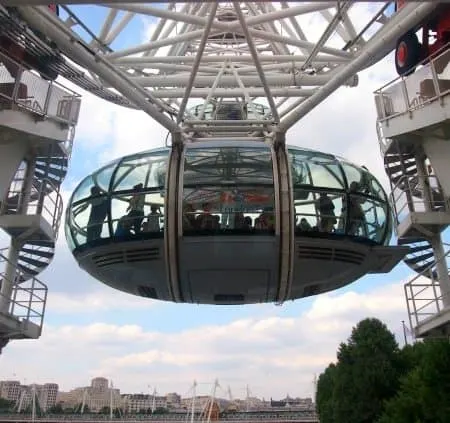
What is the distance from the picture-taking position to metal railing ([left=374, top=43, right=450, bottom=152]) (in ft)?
69.0

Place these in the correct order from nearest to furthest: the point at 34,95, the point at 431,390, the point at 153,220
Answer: the point at 153,220 → the point at 431,390 → the point at 34,95

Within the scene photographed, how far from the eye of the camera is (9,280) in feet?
72.1

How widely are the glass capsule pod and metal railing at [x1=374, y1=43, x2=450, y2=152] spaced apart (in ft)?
21.7

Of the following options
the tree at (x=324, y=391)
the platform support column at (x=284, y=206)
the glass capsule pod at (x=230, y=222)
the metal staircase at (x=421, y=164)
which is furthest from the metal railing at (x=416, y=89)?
the tree at (x=324, y=391)

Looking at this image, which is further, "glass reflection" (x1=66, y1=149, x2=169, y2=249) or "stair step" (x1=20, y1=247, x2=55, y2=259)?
"stair step" (x1=20, y1=247, x2=55, y2=259)

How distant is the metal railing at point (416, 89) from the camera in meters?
21.0

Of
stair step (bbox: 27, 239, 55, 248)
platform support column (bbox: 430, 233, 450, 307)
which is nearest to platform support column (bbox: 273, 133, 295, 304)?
platform support column (bbox: 430, 233, 450, 307)

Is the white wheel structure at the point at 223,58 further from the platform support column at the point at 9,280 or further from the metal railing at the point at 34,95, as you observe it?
the platform support column at the point at 9,280

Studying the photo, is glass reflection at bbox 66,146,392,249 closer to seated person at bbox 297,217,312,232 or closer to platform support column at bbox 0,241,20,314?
seated person at bbox 297,217,312,232

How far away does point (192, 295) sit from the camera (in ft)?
54.4

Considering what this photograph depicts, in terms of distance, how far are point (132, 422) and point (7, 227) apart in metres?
86.6

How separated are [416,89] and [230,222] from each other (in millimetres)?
12269

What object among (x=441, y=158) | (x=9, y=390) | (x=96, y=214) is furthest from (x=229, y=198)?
(x=9, y=390)

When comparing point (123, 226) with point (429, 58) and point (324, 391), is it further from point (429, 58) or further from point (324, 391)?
point (324, 391)
